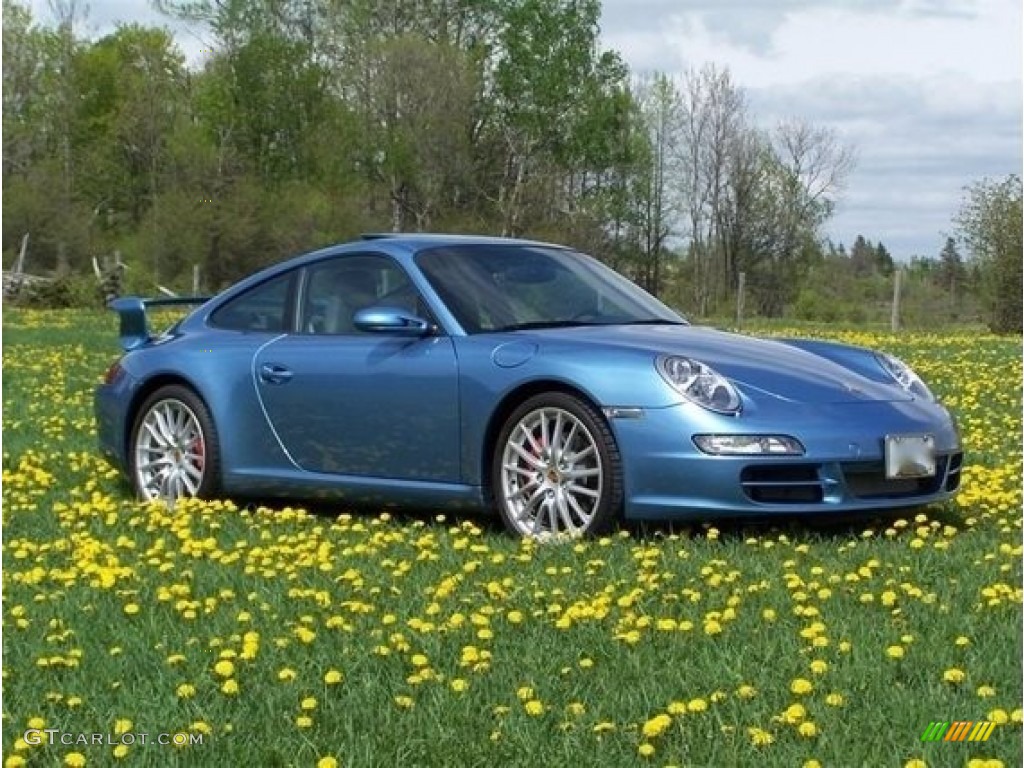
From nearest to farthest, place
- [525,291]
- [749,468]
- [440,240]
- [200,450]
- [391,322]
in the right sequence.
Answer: [749,468]
[391,322]
[525,291]
[440,240]
[200,450]

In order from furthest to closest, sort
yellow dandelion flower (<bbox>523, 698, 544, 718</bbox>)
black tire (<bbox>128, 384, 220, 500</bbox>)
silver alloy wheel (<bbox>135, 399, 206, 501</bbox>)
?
silver alloy wheel (<bbox>135, 399, 206, 501</bbox>) < black tire (<bbox>128, 384, 220, 500</bbox>) < yellow dandelion flower (<bbox>523, 698, 544, 718</bbox>)

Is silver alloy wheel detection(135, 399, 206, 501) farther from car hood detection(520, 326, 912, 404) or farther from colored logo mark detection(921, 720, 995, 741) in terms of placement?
colored logo mark detection(921, 720, 995, 741)

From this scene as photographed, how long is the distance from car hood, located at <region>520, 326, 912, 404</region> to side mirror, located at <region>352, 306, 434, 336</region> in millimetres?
491

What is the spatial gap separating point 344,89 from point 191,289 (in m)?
11.6

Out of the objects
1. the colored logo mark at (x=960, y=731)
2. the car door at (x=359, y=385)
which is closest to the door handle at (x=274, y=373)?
the car door at (x=359, y=385)

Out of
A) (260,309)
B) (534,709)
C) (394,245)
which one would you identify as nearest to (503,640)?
(534,709)

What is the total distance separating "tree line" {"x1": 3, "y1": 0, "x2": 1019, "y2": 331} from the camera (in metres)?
50.1

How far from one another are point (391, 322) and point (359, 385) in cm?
38

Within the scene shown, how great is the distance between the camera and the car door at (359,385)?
6547 mm

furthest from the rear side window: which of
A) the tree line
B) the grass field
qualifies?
the tree line

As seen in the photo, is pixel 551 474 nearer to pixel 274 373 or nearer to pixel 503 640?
pixel 274 373

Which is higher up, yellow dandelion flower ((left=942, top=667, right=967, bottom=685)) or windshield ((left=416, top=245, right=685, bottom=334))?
windshield ((left=416, top=245, right=685, bottom=334))

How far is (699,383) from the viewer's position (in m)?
5.98

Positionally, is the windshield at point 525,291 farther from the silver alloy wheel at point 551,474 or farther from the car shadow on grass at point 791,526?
the car shadow on grass at point 791,526
